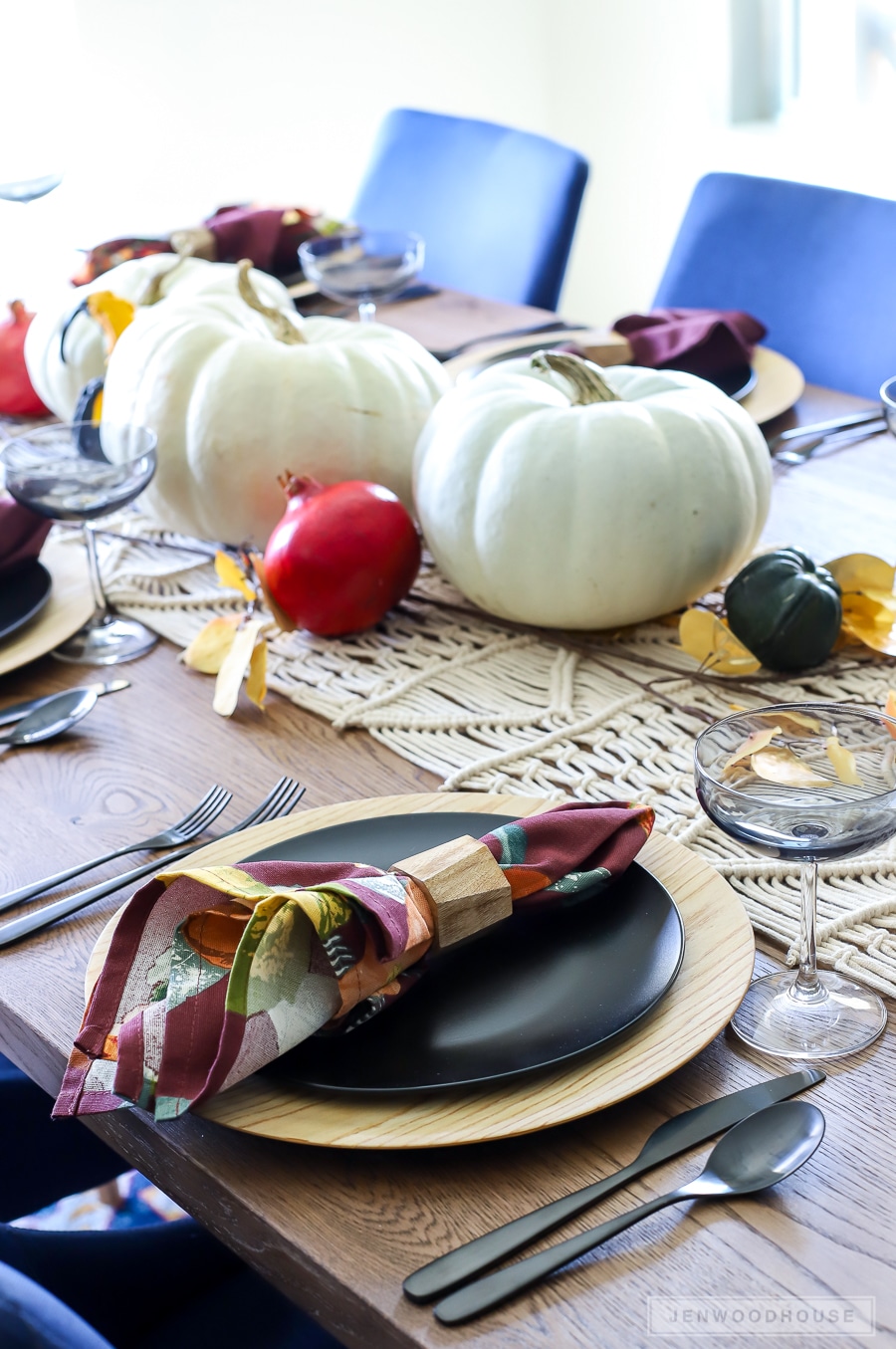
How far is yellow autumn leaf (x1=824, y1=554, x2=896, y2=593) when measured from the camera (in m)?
0.86

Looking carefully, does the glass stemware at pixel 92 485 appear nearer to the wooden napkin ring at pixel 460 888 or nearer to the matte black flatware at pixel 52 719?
the matte black flatware at pixel 52 719

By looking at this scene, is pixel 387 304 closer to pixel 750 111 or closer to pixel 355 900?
pixel 355 900

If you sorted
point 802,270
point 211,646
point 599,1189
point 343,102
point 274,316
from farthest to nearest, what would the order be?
point 343,102 < point 802,270 < point 274,316 < point 211,646 < point 599,1189

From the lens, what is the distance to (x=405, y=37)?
3.24 meters

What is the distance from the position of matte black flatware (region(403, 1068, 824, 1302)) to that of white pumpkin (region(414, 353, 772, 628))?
435 mm

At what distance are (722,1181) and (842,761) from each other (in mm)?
207

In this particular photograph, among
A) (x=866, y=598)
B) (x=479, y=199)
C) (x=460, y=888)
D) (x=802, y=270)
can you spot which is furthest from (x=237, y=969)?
(x=479, y=199)

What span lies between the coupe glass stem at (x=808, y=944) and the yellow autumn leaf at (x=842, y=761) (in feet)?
0.18

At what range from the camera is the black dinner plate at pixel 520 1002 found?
51cm

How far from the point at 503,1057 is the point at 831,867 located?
24 cm

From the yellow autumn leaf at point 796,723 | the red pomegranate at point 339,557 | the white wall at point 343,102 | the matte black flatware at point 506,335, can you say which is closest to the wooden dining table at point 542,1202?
the yellow autumn leaf at point 796,723

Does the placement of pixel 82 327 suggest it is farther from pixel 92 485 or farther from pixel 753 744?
pixel 753 744

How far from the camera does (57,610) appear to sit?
1005 millimetres

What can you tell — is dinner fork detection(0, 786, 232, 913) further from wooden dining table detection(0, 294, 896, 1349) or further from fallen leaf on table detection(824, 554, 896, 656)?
fallen leaf on table detection(824, 554, 896, 656)
